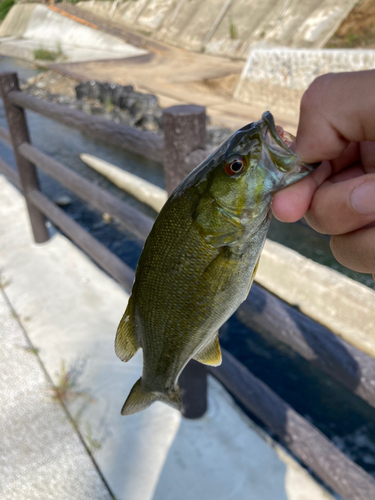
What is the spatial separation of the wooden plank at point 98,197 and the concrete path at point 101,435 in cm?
87

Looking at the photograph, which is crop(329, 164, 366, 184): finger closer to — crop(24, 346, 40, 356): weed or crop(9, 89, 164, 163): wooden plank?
crop(9, 89, 164, 163): wooden plank

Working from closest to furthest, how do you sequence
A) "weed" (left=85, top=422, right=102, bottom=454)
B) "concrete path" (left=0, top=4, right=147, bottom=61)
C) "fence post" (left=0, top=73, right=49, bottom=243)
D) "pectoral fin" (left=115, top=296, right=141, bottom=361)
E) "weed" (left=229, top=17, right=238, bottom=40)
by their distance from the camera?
"pectoral fin" (left=115, top=296, right=141, bottom=361), "weed" (left=85, top=422, right=102, bottom=454), "fence post" (left=0, top=73, right=49, bottom=243), "weed" (left=229, top=17, right=238, bottom=40), "concrete path" (left=0, top=4, right=147, bottom=61)

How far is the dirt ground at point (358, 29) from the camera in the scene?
1717cm

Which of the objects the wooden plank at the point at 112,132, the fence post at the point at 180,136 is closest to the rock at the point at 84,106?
the wooden plank at the point at 112,132

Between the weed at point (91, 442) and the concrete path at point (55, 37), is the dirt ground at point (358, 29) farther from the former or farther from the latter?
the weed at point (91, 442)

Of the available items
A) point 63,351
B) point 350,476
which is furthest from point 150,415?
point 350,476

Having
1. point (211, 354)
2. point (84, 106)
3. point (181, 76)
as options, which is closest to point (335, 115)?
point (211, 354)

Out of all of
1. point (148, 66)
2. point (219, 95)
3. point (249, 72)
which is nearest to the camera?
point (249, 72)

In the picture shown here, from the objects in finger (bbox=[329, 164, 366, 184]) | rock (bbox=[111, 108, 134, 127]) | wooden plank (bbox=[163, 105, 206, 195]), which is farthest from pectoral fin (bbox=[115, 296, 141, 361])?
rock (bbox=[111, 108, 134, 127])

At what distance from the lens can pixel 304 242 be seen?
680 centimetres

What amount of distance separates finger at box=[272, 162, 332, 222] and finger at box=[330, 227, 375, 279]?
135mm

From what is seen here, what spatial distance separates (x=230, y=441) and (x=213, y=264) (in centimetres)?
171

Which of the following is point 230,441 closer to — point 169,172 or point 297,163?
point 169,172

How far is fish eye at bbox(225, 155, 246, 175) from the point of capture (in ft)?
3.35
